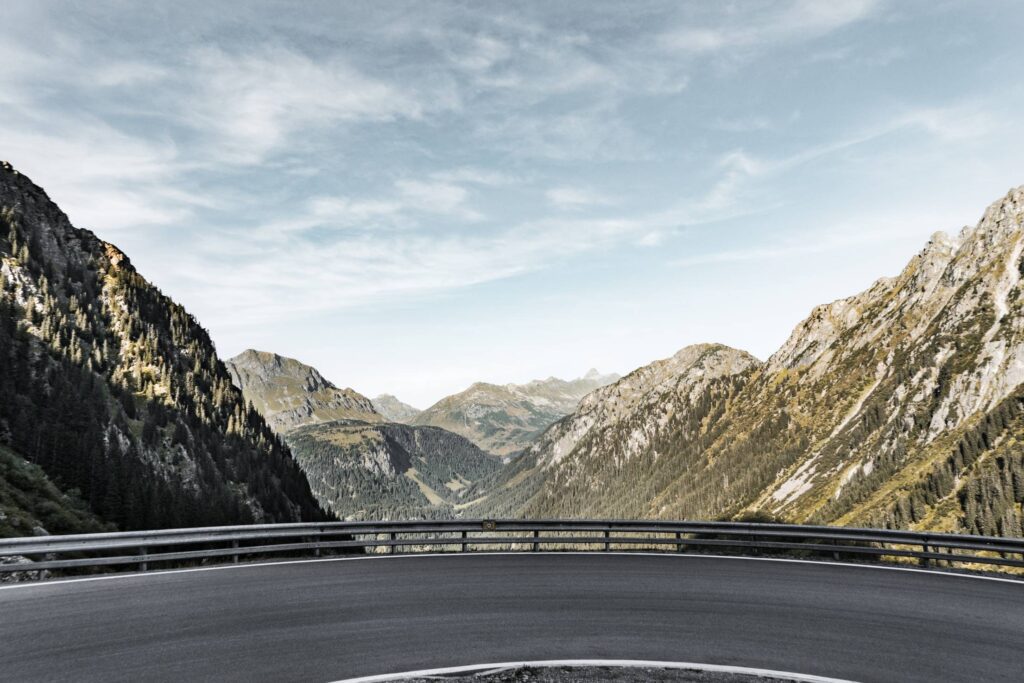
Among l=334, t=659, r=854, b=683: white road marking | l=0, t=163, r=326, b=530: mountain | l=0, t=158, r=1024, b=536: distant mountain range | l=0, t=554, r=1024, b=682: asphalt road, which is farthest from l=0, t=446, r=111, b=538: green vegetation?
l=334, t=659, r=854, b=683: white road marking

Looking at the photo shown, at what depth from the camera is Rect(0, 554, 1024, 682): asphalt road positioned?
8.86 m

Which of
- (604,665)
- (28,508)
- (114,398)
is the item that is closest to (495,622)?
(604,665)

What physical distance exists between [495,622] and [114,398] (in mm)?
130836

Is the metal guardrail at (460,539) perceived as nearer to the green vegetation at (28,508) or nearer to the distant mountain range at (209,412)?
the green vegetation at (28,508)

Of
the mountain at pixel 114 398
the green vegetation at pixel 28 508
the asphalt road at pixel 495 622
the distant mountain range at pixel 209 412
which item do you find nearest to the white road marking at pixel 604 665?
the asphalt road at pixel 495 622

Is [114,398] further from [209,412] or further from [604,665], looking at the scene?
[604,665]

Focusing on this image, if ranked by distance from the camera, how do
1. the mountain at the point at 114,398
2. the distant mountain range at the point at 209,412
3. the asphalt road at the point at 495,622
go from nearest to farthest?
the asphalt road at the point at 495,622 < the mountain at the point at 114,398 < the distant mountain range at the point at 209,412

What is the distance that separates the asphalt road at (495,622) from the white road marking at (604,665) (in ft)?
0.86

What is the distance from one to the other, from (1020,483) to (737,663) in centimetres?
12839

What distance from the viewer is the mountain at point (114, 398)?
7288 cm

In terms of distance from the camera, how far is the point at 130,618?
35.3 feet

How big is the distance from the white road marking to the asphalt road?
26cm

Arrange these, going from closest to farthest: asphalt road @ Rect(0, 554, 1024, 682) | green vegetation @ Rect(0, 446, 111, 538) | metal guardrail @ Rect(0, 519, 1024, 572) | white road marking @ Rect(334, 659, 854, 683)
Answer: white road marking @ Rect(334, 659, 854, 683) → asphalt road @ Rect(0, 554, 1024, 682) → metal guardrail @ Rect(0, 519, 1024, 572) → green vegetation @ Rect(0, 446, 111, 538)

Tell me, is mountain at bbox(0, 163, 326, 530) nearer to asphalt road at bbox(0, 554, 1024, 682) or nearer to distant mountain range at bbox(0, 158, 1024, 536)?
distant mountain range at bbox(0, 158, 1024, 536)
